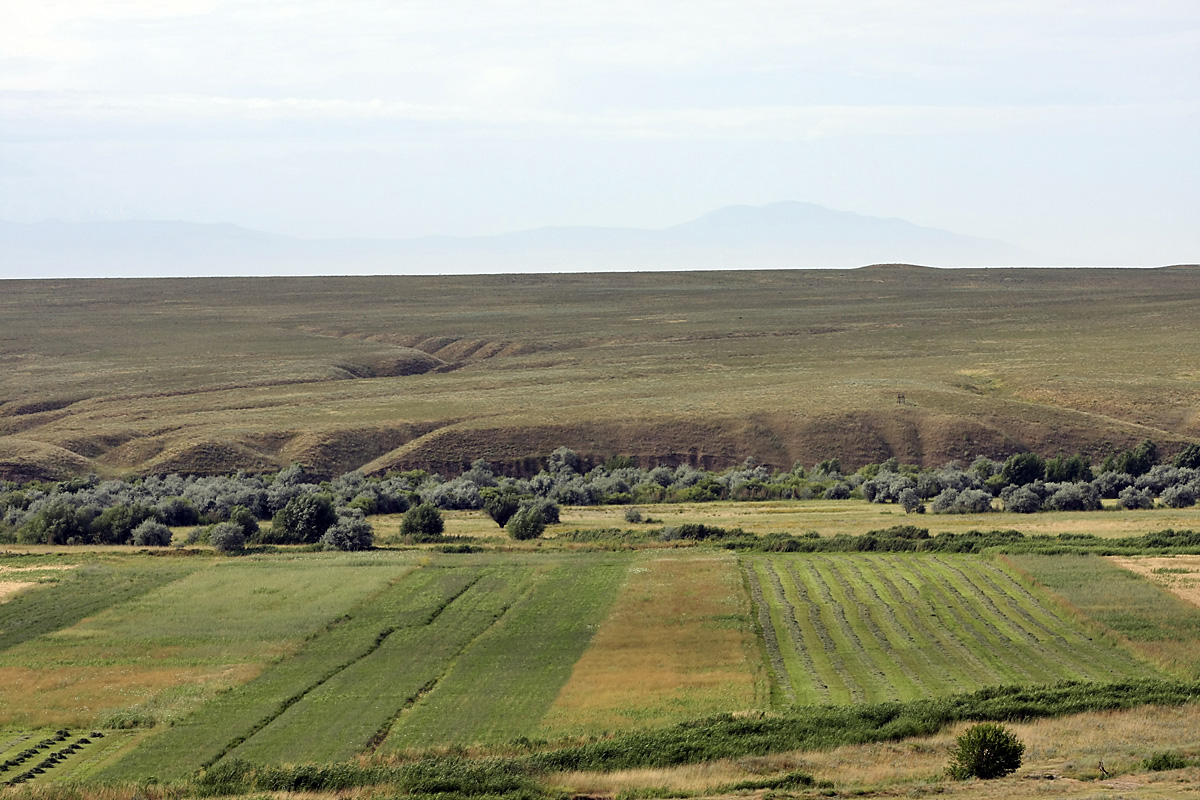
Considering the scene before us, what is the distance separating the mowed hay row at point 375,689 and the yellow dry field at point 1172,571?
21.2 metres

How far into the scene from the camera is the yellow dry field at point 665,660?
2925cm

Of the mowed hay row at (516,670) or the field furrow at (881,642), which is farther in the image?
the field furrow at (881,642)

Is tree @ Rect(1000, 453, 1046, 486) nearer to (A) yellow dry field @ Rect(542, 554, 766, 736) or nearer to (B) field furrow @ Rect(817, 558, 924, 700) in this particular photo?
(B) field furrow @ Rect(817, 558, 924, 700)

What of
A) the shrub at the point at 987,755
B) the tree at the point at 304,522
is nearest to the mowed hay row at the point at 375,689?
the shrub at the point at 987,755

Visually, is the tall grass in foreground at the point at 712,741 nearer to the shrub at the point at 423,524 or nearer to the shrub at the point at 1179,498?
the shrub at the point at 423,524

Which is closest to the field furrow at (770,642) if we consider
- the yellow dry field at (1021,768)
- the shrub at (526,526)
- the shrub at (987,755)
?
the yellow dry field at (1021,768)

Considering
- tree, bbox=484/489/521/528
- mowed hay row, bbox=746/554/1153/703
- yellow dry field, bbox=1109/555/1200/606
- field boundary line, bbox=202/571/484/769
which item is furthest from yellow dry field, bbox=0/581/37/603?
yellow dry field, bbox=1109/555/1200/606

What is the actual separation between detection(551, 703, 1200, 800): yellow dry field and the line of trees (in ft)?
113

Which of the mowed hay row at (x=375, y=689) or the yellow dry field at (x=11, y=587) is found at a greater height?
the mowed hay row at (x=375, y=689)

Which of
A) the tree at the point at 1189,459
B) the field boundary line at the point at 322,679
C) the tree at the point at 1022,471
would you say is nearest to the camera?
the field boundary line at the point at 322,679

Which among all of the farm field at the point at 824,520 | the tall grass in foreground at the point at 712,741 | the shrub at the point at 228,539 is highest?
the tall grass in foreground at the point at 712,741

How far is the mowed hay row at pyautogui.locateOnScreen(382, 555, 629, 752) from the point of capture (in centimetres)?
2820

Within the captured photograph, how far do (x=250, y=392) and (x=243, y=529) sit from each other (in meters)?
66.9

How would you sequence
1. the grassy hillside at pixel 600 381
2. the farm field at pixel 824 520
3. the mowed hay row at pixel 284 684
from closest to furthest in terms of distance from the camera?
the mowed hay row at pixel 284 684 → the farm field at pixel 824 520 → the grassy hillside at pixel 600 381
